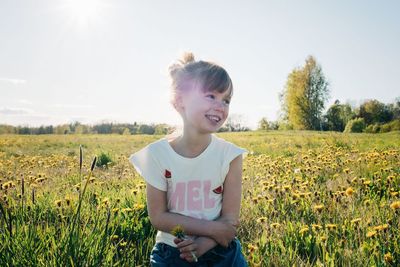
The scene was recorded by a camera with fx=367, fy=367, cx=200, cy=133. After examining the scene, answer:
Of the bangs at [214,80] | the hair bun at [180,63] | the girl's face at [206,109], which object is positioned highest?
the hair bun at [180,63]

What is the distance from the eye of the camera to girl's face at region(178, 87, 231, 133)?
2447 millimetres

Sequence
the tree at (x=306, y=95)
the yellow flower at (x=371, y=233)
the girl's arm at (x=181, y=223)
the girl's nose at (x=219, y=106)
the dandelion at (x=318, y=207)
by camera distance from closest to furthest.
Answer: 1. the girl's arm at (x=181, y=223)
2. the girl's nose at (x=219, y=106)
3. the yellow flower at (x=371, y=233)
4. the dandelion at (x=318, y=207)
5. the tree at (x=306, y=95)

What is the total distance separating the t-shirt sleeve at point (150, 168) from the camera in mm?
2479

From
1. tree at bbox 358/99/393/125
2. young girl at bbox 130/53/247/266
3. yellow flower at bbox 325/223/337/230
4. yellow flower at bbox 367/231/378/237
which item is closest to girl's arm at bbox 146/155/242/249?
young girl at bbox 130/53/247/266

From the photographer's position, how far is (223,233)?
2309mm

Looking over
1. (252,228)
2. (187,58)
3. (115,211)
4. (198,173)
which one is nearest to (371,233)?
(252,228)

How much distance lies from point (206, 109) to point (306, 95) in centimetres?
5336

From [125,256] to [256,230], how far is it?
1169 mm

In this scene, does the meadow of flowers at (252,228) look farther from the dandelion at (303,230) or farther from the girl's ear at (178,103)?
the girl's ear at (178,103)

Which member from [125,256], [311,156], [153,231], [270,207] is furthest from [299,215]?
[311,156]

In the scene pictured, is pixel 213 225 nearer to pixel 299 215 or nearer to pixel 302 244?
pixel 302 244

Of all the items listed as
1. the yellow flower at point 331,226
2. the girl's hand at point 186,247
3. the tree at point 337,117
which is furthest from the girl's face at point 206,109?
the tree at point 337,117

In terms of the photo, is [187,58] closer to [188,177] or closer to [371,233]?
[188,177]

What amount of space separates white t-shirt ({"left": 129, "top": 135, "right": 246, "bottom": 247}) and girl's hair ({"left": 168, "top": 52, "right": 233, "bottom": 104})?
0.44 meters
